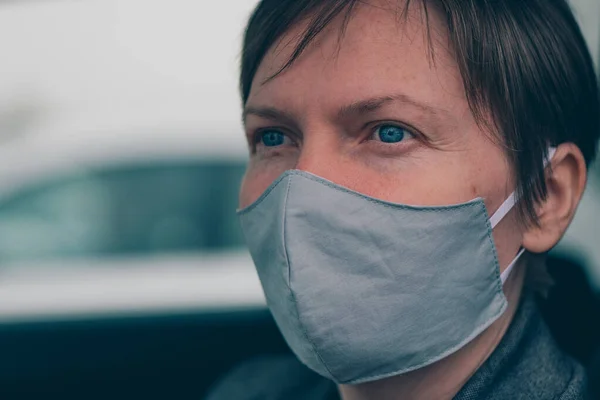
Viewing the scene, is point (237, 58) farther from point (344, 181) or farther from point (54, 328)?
point (54, 328)

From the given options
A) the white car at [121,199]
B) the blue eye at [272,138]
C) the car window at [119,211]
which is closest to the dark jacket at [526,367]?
the blue eye at [272,138]

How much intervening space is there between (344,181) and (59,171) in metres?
4.35

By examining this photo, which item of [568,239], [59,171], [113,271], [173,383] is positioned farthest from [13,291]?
[568,239]

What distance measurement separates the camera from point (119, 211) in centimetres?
558

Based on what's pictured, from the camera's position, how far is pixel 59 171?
5594 millimetres

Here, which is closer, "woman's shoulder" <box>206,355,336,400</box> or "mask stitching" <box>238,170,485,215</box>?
"mask stitching" <box>238,170,485,215</box>

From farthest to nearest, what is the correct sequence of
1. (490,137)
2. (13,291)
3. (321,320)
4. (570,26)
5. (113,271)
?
(113,271) → (13,291) → (570,26) → (490,137) → (321,320)

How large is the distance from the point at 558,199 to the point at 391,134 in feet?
1.38

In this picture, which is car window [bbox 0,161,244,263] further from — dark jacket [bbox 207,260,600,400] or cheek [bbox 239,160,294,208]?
cheek [bbox 239,160,294,208]

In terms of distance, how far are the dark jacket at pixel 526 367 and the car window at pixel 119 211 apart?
3084mm

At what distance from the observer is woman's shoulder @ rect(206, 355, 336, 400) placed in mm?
2115

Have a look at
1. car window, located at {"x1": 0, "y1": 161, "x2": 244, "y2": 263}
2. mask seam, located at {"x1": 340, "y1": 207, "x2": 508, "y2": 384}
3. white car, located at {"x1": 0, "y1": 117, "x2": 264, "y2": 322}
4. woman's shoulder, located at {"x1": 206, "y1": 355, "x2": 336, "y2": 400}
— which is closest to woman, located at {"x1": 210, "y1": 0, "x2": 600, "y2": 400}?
mask seam, located at {"x1": 340, "y1": 207, "x2": 508, "y2": 384}

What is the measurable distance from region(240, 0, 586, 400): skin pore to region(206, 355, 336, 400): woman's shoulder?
0.38 meters

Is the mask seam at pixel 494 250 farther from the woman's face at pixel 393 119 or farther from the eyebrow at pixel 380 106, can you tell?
the eyebrow at pixel 380 106
